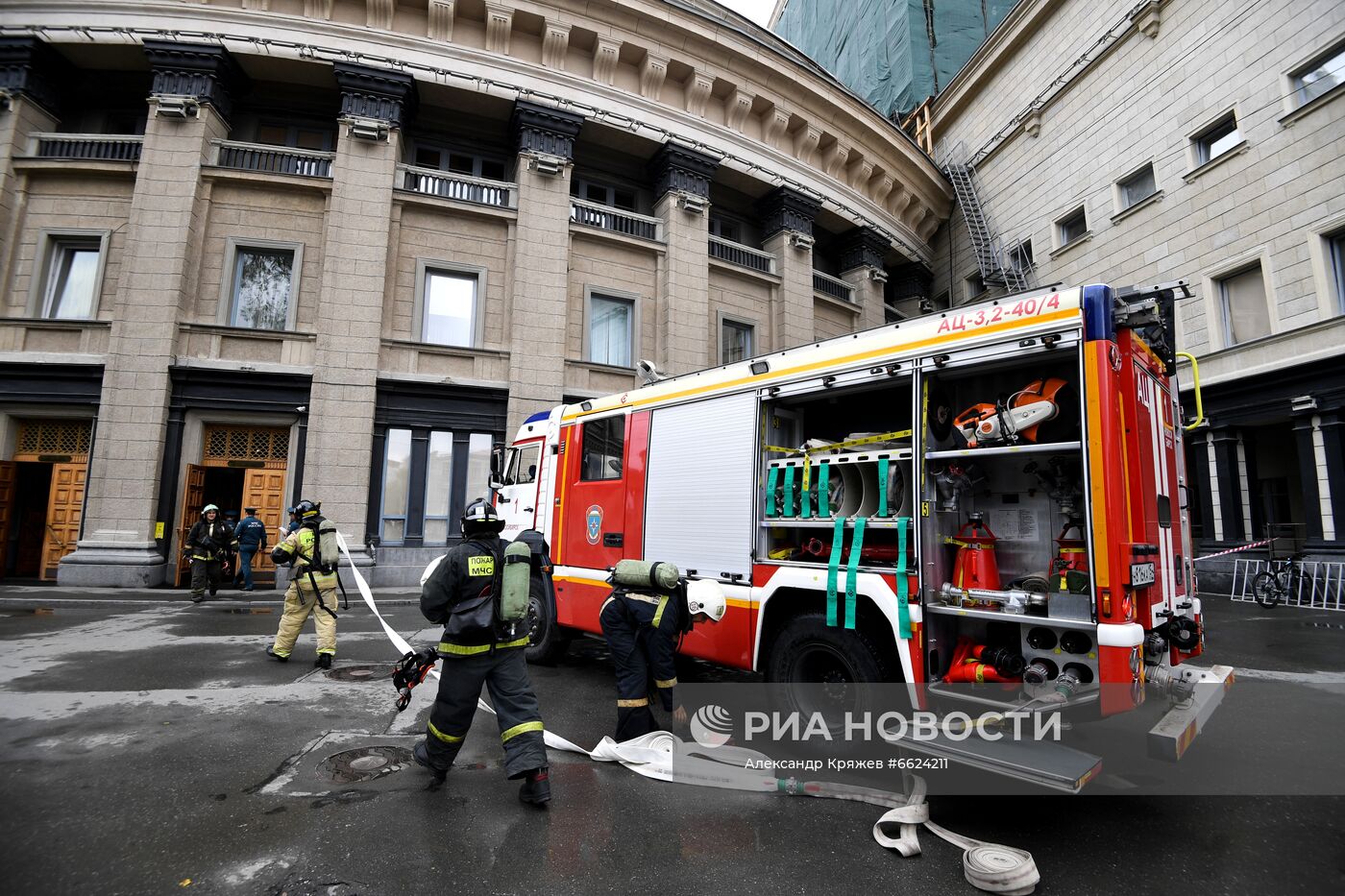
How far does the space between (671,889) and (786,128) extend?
21.8 meters

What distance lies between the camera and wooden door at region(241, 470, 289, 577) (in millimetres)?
14258

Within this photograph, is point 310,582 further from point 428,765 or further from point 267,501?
point 267,501

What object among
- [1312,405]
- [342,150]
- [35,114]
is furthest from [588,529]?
[35,114]

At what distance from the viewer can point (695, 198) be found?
709 inches

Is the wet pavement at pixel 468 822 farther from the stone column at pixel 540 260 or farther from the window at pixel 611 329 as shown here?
the window at pixel 611 329

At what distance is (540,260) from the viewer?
52.1ft

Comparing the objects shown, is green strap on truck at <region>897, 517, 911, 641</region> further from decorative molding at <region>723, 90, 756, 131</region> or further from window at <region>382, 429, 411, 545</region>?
decorative molding at <region>723, 90, 756, 131</region>

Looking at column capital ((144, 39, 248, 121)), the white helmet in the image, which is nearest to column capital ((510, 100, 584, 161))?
column capital ((144, 39, 248, 121))

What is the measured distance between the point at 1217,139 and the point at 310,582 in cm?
2146

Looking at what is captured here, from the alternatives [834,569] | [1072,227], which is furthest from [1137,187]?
[834,569]

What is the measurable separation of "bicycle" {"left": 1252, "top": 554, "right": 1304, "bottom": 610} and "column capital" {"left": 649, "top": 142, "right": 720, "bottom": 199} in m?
15.7

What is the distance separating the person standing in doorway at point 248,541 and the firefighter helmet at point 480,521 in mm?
11601

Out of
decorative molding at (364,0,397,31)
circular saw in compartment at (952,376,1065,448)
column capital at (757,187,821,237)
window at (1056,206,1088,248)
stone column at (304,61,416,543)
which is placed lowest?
circular saw in compartment at (952,376,1065,448)

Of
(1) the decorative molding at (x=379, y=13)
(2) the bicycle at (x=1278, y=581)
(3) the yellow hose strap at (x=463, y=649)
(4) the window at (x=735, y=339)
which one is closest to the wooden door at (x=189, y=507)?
(1) the decorative molding at (x=379, y=13)
